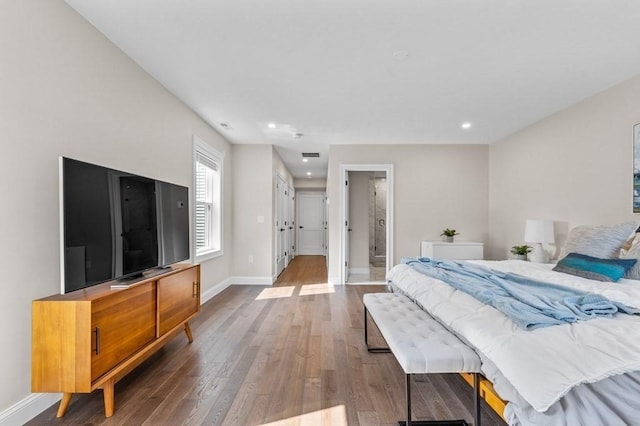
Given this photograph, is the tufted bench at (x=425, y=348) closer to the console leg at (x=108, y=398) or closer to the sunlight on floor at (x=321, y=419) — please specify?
the sunlight on floor at (x=321, y=419)

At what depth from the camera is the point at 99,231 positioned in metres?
1.86

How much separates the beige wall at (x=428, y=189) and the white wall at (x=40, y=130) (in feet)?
12.0

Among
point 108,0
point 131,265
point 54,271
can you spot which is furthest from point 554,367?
point 108,0

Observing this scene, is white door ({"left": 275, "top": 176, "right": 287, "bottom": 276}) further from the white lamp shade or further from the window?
the white lamp shade

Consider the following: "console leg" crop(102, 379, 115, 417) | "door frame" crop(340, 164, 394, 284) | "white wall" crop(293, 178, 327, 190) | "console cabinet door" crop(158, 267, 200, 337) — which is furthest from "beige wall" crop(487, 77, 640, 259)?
"white wall" crop(293, 178, 327, 190)

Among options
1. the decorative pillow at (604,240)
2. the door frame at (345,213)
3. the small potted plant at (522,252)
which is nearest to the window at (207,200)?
the door frame at (345,213)

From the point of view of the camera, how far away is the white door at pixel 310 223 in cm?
1014

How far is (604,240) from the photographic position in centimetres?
255

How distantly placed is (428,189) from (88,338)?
5.08 m

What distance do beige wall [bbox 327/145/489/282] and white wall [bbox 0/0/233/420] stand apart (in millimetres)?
3644

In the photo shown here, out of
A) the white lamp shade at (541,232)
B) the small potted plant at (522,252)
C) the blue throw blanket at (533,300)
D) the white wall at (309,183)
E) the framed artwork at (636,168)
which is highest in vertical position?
the white wall at (309,183)

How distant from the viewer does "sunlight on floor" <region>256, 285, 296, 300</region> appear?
4.54 m

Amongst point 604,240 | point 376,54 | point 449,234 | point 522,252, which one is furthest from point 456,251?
point 376,54

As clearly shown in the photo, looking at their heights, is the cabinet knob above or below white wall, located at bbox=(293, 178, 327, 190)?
below
